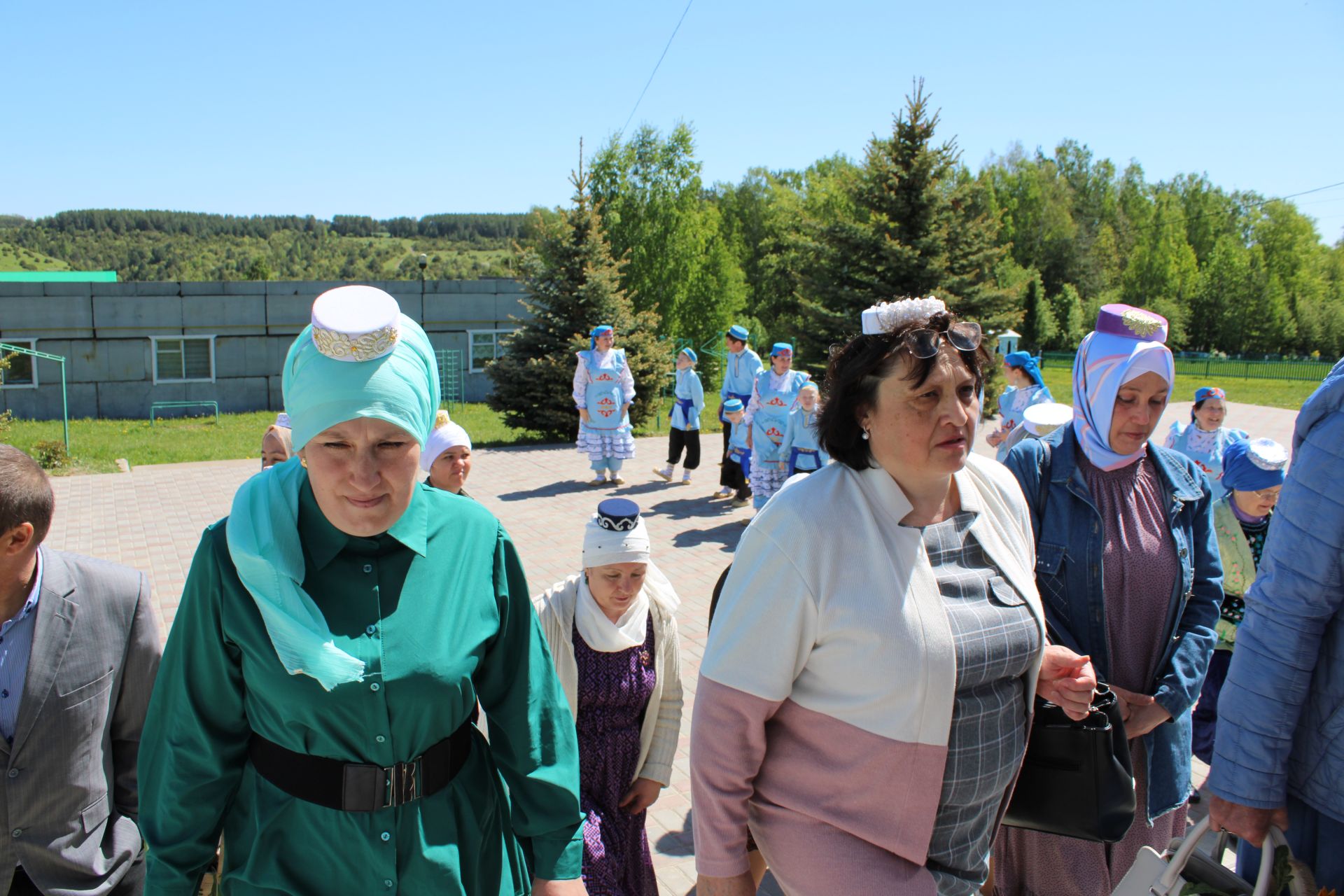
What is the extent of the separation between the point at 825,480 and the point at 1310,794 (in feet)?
4.55

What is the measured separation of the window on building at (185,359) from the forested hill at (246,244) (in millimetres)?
55942

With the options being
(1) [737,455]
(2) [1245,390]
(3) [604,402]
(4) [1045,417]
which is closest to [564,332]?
(3) [604,402]

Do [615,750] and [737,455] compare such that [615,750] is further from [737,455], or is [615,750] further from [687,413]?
[687,413]

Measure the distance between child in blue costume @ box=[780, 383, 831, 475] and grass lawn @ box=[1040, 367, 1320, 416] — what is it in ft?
74.0

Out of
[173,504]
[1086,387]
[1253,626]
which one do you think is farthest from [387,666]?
[173,504]

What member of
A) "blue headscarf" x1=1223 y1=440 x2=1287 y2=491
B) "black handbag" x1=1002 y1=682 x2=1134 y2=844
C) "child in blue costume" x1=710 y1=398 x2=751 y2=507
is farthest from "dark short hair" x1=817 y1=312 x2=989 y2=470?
"child in blue costume" x1=710 y1=398 x2=751 y2=507

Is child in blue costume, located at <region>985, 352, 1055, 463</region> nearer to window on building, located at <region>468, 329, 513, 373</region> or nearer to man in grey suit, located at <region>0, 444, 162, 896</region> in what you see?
man in grey suit, located at <region>0, 444, 162, 896</region>

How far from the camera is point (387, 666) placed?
1.78 meters

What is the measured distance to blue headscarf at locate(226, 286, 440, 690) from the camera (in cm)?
170

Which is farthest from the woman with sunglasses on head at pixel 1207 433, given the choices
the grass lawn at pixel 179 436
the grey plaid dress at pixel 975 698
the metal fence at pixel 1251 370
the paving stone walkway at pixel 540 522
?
the metal fence at pixel 1251 370

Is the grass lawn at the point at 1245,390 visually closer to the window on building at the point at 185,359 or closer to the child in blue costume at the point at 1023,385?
the child in blue costume at the point at 1023,385

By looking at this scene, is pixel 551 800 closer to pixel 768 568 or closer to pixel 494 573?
pixel 494 573

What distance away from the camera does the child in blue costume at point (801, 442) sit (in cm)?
894

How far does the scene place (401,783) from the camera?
5.96 ft
